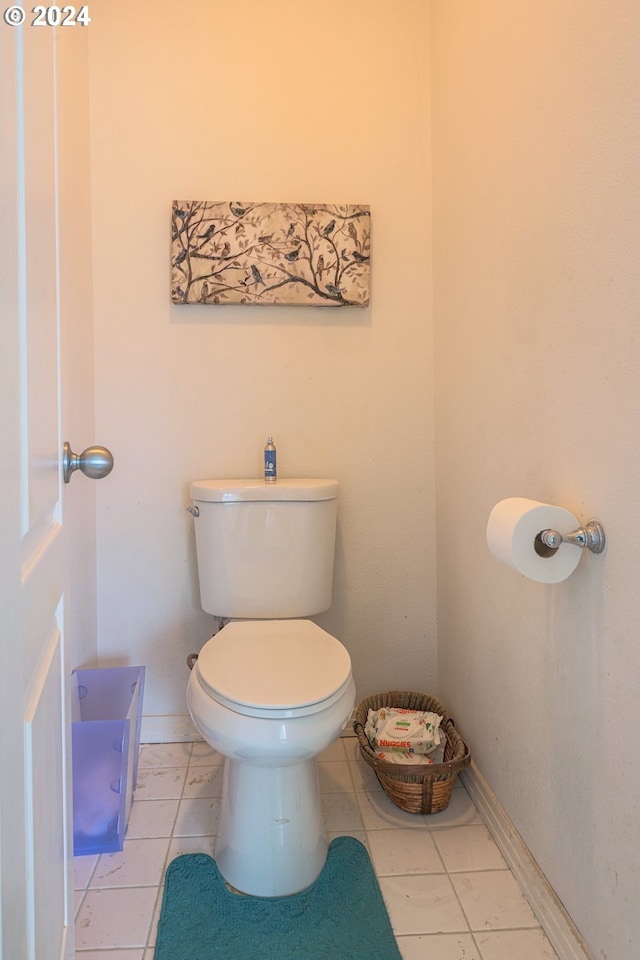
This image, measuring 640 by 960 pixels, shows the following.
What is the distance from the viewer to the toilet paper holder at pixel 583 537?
950mm

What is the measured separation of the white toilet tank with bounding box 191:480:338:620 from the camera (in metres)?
1.67

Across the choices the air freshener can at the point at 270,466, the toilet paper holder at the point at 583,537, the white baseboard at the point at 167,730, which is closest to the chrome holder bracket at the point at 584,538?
the toilet paper holder at the point at 583,537

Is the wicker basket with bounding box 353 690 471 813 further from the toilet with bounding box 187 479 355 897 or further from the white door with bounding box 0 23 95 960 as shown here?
the white door with bounding box 0 23 95 960

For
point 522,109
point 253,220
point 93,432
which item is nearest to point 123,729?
point 93,432

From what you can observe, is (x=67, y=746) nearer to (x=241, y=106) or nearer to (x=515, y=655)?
(x=515, y=655)

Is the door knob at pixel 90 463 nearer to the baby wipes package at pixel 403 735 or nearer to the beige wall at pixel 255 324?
the beige wall at pixel 255 324

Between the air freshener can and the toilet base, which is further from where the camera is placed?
the air freshener can

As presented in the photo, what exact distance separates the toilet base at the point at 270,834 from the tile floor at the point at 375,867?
0.15 m

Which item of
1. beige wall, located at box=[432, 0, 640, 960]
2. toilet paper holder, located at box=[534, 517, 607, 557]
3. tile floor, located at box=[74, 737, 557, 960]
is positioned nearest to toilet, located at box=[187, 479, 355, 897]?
tile floor, located at box=[74, 737, 557, 960]

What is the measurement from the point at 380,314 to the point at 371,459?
0.45 metres

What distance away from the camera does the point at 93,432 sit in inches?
71.0

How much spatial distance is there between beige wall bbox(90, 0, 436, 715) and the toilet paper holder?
951 mm

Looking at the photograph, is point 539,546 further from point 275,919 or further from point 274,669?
point 275,919

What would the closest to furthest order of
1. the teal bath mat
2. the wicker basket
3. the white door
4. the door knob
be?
1. the white door
2. the door knob
3. the teal bath mat
4. the wicker basket
